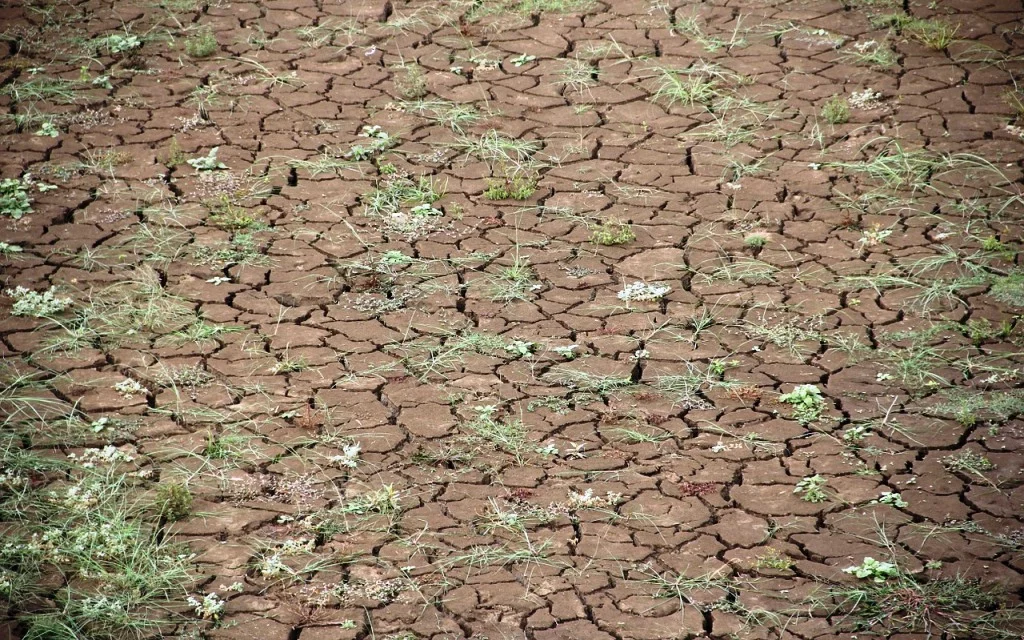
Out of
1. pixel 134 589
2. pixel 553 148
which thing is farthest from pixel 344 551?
pixel 553 148

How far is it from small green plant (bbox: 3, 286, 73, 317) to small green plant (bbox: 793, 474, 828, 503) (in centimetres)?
339

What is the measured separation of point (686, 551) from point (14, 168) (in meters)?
4.44

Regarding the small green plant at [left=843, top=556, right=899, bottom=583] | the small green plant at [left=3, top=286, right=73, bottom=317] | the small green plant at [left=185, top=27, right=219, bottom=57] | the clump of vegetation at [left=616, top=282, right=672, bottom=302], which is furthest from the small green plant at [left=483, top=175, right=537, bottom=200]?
the small green plant at [left=843, top=556, right=899, bottom=583]

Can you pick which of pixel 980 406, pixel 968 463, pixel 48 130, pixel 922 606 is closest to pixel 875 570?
pixel 922 606

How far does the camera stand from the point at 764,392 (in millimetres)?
5242

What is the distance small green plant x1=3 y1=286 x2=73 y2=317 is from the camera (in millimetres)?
5680

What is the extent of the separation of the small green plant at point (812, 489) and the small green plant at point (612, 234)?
1.90 m

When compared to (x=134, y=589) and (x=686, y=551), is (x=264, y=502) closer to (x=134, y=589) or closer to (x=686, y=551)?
(x=134, y=589)

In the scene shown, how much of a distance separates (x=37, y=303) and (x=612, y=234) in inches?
110

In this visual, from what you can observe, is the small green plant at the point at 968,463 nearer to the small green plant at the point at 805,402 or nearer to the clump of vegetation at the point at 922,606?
the small green plant at the point at 805,402

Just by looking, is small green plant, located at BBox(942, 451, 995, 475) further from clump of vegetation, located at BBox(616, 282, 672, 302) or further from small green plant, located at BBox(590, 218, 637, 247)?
small green plant, located at BBox(590, 218, 637, 247)

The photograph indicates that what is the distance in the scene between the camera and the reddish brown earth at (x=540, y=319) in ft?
14.4

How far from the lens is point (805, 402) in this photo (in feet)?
A: 16.9

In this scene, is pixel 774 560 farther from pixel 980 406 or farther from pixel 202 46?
pixel 202 46
